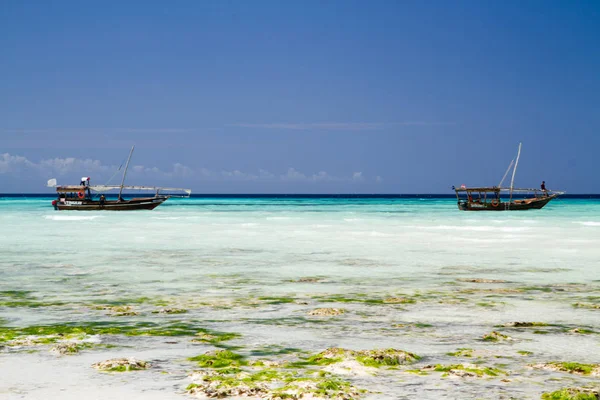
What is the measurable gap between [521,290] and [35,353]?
8938mm

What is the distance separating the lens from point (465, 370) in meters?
6.60

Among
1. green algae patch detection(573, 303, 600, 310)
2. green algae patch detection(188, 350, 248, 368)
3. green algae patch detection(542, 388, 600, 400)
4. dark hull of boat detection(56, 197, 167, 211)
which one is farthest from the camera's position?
dark hull of boat detection(56, 197, 167, 211)

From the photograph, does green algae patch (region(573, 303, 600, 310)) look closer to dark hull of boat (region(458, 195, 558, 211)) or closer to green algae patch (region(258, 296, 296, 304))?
green algae patch (region(258, 296, 296, 304))

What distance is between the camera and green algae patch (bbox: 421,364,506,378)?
6.49 meters

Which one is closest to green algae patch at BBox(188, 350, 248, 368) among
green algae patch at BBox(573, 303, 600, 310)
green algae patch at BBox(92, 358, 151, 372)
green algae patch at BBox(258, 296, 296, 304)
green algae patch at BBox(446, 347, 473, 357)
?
green algae patch at BBox(92, 358, 151, 372)

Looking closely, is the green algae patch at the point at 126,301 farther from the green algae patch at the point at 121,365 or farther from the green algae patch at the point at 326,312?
the green algae patch at the point at 121,365

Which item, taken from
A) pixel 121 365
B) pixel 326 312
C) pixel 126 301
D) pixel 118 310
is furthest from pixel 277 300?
pixel 121 365

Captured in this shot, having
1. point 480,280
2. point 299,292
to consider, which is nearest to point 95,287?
point 299,292

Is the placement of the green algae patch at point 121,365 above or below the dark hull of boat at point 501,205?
below

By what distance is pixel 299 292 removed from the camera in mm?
12508

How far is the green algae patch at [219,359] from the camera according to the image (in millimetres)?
6930

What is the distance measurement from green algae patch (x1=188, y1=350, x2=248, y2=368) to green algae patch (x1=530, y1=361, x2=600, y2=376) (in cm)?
310

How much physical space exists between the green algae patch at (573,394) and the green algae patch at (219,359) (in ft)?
10.0

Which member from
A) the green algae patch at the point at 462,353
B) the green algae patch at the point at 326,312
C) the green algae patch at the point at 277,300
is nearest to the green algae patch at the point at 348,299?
the green algae patch at the point at 277,300
